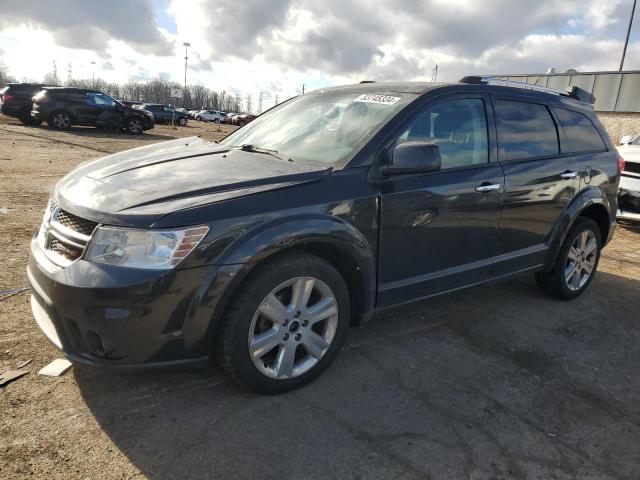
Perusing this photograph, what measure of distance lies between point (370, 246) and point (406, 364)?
2.82 ft

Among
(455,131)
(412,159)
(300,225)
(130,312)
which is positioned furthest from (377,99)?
(130,312)

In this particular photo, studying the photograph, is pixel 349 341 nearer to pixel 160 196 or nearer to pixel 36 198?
pixel 160 196

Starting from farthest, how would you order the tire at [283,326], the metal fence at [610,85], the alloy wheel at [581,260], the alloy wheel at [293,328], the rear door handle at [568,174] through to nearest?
the metal fence at [610,85] → the alloy wheel at [581,260] → the rear door handle at [568,174] → the alloy wheel at [293,328] → the tire at [283,326]

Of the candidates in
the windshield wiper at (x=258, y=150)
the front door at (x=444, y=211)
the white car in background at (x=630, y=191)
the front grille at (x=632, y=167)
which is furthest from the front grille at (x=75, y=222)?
the front grille at (x=632, y=167)

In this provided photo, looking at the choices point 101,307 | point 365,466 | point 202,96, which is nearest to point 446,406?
point 365,466

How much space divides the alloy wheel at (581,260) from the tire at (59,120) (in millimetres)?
19527

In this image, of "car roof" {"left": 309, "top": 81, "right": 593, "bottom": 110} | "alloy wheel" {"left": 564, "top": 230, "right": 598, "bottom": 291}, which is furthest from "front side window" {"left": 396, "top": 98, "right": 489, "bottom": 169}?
"alloy wheel" {"left": 564, "top": 230, "right": 598, "bottom": 291}

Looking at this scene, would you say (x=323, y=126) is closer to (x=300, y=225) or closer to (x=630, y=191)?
(x=300, y=225)

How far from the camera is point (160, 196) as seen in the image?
98.0 inches

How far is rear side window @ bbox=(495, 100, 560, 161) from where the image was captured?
3.74m

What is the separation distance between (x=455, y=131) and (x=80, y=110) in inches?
772

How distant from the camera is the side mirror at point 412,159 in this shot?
2891 mm

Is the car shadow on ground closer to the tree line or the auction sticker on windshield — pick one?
the auction sticker on windshield

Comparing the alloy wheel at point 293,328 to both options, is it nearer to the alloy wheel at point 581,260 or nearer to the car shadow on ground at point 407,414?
the car shadow on ground at point 407,414
